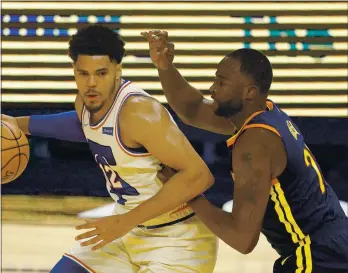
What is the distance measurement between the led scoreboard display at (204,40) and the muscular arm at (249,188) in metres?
3.82

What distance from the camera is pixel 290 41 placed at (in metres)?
6.56

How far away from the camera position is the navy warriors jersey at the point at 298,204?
286cm

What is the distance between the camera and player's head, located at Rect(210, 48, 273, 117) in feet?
9.82

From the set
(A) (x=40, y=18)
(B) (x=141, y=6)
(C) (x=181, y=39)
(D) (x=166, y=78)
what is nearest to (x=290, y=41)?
(C) (x=181, y=39)

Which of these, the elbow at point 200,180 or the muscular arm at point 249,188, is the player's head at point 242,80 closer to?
the muscular arm at point 249,188

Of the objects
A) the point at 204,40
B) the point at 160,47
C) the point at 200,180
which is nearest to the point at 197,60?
the point at 204,40

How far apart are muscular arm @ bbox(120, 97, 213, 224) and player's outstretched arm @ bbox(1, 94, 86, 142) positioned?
63 cm

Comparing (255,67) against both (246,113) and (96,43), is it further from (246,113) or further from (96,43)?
(96,43)

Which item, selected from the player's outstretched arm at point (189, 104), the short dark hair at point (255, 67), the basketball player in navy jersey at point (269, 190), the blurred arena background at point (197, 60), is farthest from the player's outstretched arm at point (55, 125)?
the blurred arena background at point (197, 60)

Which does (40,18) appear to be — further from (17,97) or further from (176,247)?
(176,247)

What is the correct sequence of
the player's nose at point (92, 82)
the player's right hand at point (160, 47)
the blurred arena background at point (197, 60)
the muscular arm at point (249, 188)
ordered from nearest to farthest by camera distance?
the muscular arm at point (249, 188)
the player's nose at point (92, 82)
the player's right hand at point (160, 47)
the blurred arena background at point (197, 60)

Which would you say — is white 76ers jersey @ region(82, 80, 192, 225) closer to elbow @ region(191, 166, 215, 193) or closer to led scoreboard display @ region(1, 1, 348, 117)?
elbow @ region(191, 166, 215, 193)

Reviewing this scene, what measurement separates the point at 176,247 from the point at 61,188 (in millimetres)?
3911

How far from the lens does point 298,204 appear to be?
2.89m
